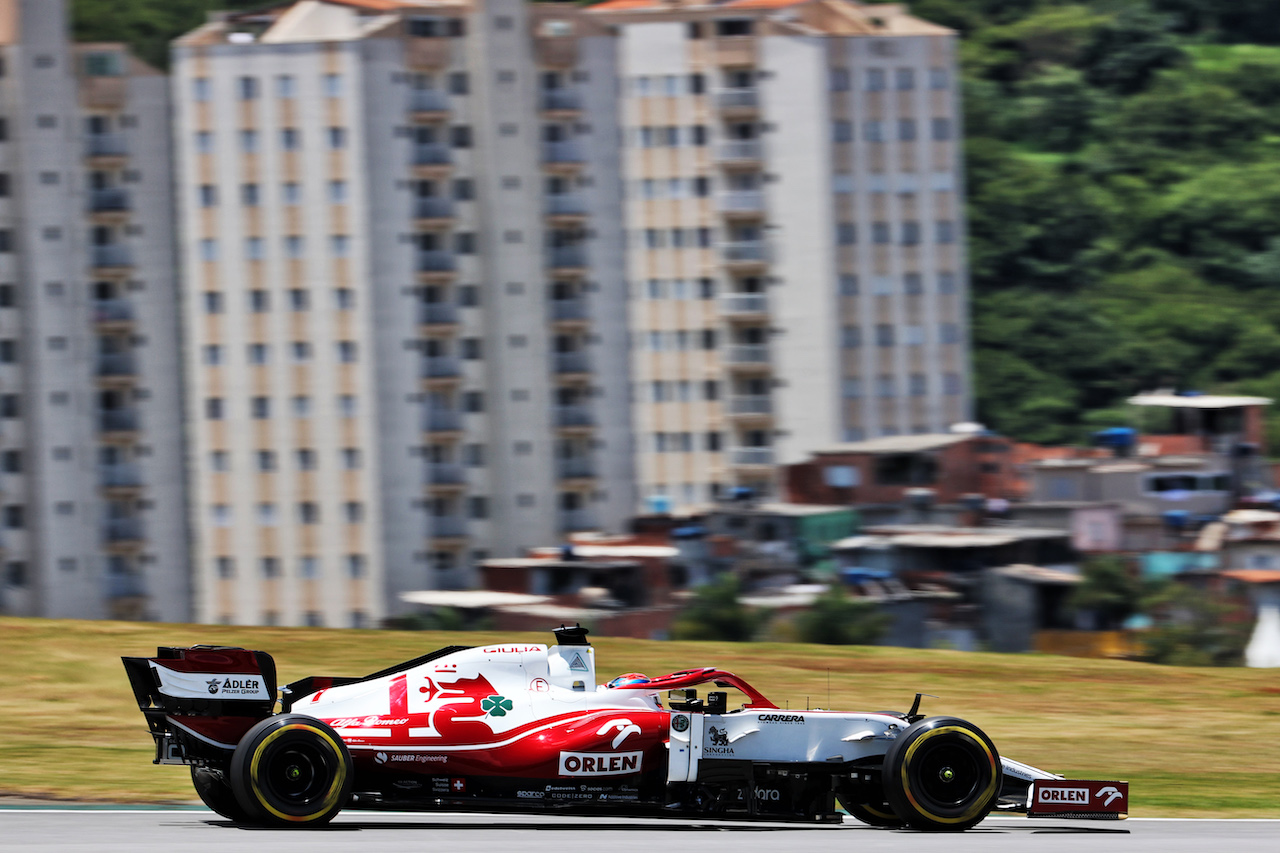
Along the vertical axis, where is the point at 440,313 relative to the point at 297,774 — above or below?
above

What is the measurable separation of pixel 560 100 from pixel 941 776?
185 feet

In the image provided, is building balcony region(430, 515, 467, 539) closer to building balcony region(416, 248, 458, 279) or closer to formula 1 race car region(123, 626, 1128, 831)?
building balcony region(416, 248, 458, 279)

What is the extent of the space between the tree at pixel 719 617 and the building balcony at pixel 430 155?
20187 millimetres

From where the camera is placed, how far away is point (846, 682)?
2472 cm

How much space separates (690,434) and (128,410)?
73.7 feet

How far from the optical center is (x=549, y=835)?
41.8ft

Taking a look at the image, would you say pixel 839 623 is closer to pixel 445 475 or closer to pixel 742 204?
pixel 445 475

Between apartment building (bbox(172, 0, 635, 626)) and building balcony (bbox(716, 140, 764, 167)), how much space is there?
30.9 feet

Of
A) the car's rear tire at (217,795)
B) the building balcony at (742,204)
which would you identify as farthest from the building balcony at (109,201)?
the car's rear tire at (217,795)

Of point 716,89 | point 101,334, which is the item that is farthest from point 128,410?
point 716,89

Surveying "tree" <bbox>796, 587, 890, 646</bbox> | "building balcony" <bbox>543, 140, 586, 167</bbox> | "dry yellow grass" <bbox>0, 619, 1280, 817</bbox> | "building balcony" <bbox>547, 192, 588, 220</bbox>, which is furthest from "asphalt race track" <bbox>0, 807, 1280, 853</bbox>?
"building balcony" <bbox>543, 140, 586, 167</bbox>

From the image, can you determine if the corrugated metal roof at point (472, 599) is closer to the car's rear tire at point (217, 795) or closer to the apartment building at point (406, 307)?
the apartment building at point (406, 307)

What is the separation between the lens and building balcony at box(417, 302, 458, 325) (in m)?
65.4

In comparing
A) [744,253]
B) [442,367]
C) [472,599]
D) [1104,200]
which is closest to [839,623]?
[472,599]
